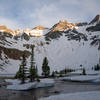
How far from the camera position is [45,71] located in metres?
105

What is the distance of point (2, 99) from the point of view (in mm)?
31906

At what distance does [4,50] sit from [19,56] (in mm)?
19533

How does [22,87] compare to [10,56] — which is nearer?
[22,87]

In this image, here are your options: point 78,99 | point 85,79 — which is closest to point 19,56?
point 85,79

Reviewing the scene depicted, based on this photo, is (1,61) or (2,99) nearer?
(2,99)

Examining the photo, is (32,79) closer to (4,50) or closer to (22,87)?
(22,87)

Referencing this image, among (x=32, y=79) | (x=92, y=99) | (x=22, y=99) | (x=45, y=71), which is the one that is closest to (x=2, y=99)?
(x=22, y=99)

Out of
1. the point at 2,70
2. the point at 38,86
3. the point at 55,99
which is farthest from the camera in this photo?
the point at 2,70

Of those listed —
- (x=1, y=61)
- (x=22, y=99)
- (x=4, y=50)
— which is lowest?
(x=22, y=99)

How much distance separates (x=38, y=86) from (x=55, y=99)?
31176mm

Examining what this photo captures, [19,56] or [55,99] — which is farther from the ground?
[19,56]

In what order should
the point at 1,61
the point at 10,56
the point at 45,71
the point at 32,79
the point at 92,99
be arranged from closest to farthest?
the point at 92,99 → the point at 32,79 → the point at 45,71 → the point at 1,61 → the point at 10,56

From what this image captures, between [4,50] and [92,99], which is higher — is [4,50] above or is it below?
above

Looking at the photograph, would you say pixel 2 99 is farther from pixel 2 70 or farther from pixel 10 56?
pixel 10 56
